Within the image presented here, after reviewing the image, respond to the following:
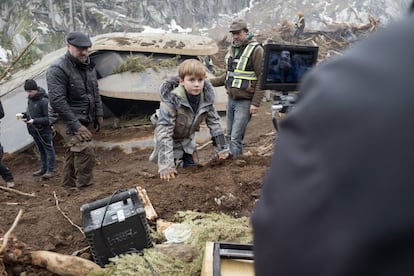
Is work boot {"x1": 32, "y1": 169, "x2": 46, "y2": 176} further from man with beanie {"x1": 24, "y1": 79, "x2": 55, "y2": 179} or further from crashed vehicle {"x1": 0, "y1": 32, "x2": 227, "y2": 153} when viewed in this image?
crashed vehicle {"x1": 0, "y1": 32, "x2": 227, "y2": 153}

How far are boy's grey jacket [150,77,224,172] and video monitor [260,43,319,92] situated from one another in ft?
2.45

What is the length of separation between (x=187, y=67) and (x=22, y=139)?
640cm

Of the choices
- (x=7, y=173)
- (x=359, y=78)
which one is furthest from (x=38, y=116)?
(x=359, y=78)

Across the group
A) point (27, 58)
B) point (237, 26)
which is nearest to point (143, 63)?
point (27, 58)

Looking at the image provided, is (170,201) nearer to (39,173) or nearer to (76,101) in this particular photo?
(76,101)

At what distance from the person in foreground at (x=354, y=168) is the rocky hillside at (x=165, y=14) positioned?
2103 centimetres

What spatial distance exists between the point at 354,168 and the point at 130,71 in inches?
393

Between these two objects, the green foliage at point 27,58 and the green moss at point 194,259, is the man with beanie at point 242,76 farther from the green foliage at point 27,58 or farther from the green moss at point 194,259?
the green foliage at point 27,58

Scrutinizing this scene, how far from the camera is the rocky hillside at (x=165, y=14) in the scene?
981 inches

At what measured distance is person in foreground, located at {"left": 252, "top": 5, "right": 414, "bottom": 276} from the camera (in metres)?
0.57

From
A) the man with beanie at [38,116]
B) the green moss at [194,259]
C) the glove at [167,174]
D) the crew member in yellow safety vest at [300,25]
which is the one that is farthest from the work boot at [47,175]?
the crew member in yellow safety vest at [300,25]

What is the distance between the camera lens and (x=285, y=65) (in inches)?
148

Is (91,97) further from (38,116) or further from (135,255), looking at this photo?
(135,255)

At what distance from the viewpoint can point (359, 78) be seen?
622 mm
